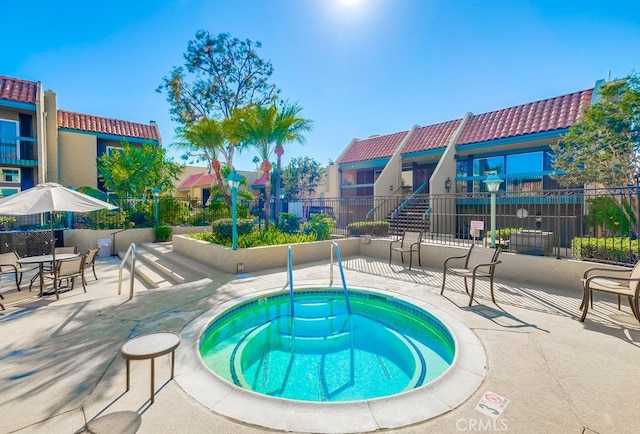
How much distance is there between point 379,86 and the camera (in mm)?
13344

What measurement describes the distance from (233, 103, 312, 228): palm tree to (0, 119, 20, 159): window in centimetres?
1591

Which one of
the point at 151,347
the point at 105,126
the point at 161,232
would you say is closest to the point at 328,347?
the point at 151,347

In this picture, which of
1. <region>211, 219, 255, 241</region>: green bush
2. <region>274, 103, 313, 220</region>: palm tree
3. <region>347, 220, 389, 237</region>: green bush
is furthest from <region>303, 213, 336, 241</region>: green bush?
<region>274, 103, 313, 220</region>: palm tree

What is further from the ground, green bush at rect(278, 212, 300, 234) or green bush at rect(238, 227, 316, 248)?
green bush at rect(278, 212, 300, 234)

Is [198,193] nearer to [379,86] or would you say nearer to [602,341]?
[379,86]

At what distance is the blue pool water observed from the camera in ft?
12.4

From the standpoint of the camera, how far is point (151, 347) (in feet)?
9.86

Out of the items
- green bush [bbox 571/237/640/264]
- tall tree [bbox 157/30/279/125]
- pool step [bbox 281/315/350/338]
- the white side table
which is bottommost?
pool step [bbox 281/315/350/338]

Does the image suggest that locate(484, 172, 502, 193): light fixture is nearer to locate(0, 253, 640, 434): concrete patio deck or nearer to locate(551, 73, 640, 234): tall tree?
locate(0, 253, 640, 434): concrete patio deck

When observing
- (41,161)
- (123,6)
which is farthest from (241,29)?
(41,161)

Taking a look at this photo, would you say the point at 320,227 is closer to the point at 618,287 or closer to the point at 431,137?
the point at 618,287

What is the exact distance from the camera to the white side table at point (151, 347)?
2799 millimetres

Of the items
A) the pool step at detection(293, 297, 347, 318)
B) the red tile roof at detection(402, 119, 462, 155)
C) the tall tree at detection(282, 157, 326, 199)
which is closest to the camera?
the pool step at detection(293, 297, 347, 318)

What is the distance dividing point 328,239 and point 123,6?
10.6 meters
